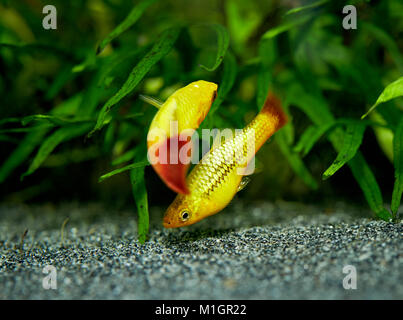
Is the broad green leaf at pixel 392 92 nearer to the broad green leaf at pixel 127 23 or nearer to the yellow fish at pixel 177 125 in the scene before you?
the yellow fish at pixel 177 125

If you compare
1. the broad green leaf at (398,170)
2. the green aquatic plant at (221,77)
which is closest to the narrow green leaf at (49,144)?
the green aquatic plant at (221,77)

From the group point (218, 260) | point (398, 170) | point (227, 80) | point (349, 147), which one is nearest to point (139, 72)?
point (227, 80)

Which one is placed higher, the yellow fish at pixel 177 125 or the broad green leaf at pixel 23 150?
the broad green leaf at pixel 23 150

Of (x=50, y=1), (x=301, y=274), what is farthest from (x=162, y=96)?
(x=301, y=274)

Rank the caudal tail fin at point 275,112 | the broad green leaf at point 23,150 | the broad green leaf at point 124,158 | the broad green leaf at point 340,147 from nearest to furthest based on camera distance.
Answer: the caudal tail fin at point 275,112, the broad green leaf at point 340,147, the broad green leaf at point 124,158, the broad green leaf at point 23,150

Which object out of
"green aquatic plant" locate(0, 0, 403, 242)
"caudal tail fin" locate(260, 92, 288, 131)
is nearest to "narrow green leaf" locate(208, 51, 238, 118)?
"green aquatic plant" locate(0, 0, 403, 242)

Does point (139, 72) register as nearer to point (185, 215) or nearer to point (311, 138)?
point (185, 215)
